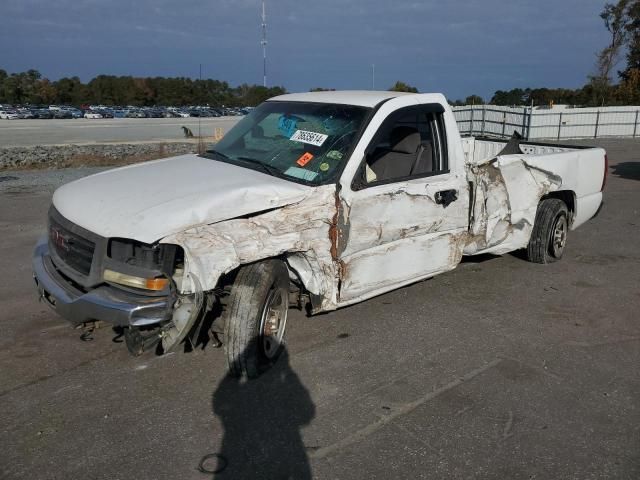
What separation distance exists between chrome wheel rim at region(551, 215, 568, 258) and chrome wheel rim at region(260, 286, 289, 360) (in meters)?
3.83

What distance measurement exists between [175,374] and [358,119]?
2.41m

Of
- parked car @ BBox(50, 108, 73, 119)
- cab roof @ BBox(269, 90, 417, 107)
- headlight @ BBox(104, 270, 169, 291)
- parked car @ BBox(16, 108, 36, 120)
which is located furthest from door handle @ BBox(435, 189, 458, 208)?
parked car @ BBox(50, 108, 73, 119)

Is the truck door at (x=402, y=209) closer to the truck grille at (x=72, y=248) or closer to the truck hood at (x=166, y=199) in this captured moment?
the truck hood at (x=166, y=199)

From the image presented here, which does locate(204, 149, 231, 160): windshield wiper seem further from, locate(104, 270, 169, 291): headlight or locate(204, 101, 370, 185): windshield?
locate(104, 270, 169, 291): headlight

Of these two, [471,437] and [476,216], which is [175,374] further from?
[476,216]

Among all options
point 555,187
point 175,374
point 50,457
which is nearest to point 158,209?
point 175,374

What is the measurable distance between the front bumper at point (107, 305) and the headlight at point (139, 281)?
71 mm

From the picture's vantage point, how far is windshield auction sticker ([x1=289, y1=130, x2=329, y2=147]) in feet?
14.6

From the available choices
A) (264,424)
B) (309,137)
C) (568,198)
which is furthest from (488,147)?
(264,424)

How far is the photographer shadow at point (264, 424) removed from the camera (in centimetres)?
298

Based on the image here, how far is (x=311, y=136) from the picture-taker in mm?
4547

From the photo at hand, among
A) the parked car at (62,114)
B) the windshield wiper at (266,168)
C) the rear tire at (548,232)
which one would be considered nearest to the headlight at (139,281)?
the windshield wiper at (266,168)

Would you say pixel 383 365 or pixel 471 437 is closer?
pixel 471 437

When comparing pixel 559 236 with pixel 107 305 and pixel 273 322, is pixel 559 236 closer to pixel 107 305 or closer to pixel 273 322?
pixel 273 322
